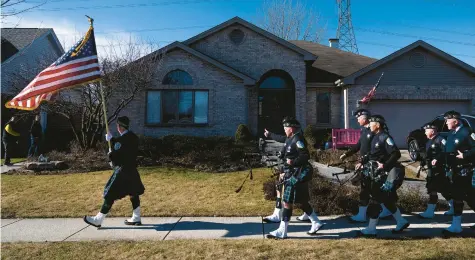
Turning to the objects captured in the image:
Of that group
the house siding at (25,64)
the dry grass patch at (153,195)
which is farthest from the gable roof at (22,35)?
the dry grass patch at (153,195)

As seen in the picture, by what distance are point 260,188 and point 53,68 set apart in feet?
17.4

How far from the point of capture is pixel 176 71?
1753 cm

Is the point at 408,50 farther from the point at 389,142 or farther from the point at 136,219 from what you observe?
the point at 136,219

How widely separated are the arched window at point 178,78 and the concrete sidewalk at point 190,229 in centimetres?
1117

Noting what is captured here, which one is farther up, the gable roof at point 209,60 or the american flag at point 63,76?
the gable roof at point 209,60

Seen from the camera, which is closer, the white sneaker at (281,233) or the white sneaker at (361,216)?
the white sneaker at (281,233)

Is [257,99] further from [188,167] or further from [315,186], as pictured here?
[315,186]

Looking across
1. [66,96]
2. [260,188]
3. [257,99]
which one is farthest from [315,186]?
[66,96]

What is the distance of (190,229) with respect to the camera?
6367mm

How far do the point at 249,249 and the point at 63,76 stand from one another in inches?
175

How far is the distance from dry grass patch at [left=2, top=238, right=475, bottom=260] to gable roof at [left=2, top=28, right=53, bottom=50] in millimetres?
21198

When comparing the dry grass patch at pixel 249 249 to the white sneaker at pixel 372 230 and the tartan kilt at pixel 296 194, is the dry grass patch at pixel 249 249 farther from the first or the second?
the tartan kilt at pixel 296 194

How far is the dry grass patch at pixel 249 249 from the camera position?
191 inches

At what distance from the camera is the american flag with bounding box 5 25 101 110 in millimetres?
6309
